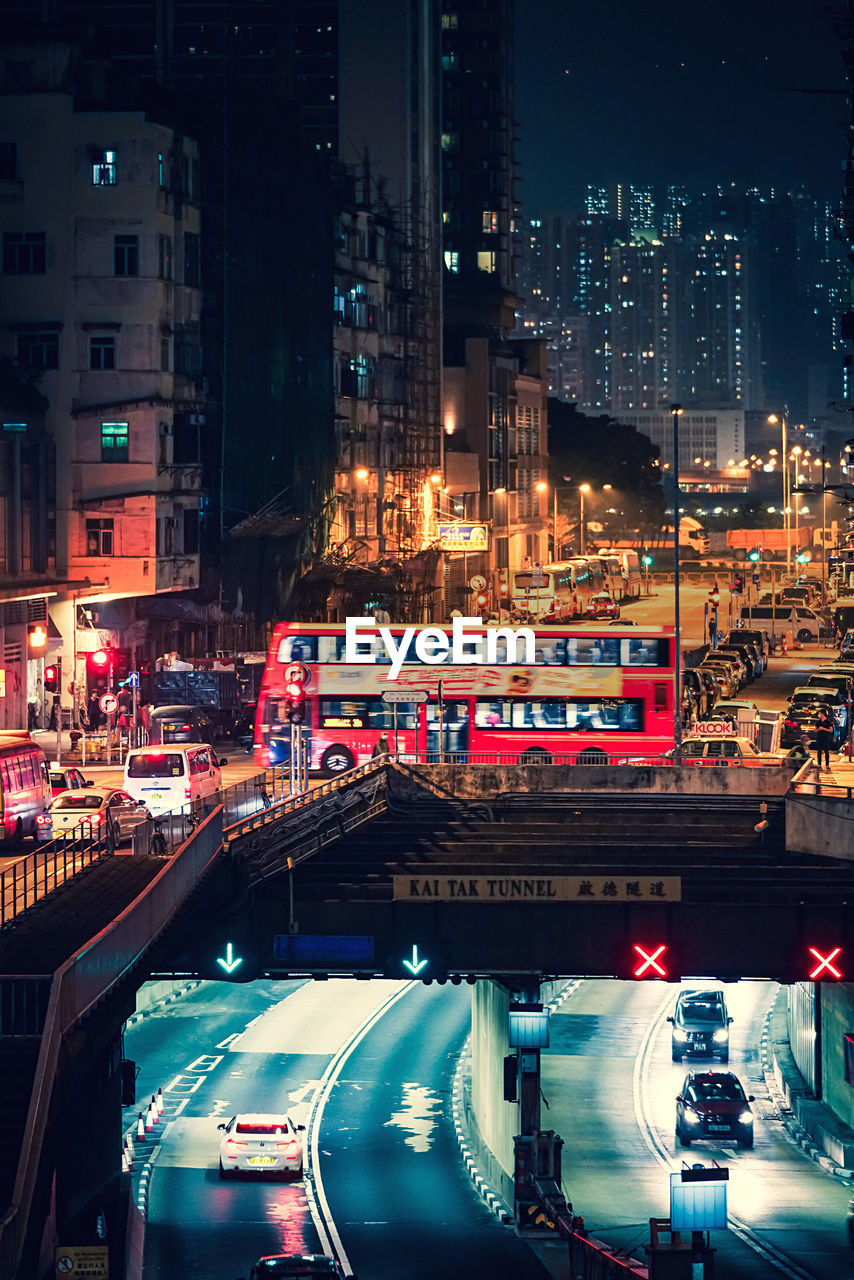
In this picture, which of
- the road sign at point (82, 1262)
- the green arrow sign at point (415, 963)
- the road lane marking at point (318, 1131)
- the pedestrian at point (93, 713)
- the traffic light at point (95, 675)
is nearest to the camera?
the road sign at point (82, 1262)

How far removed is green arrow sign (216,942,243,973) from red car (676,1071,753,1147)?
1811 cm

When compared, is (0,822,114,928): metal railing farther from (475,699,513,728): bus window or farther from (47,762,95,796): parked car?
(475,699,513,728): bus window

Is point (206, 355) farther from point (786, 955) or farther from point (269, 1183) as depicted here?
point (786, 955)

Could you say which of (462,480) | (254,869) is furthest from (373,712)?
(462,480)

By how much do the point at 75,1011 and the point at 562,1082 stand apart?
3817 centimetres

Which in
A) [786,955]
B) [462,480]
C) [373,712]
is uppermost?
[462,480]

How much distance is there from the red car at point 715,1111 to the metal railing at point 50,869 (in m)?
22.2

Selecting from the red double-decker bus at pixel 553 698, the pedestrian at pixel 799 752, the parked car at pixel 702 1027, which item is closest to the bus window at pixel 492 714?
the red double-decker bus at pixel 553 698

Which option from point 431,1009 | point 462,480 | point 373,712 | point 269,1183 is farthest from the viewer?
point 462,480

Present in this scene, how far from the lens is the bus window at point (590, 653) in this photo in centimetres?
6359

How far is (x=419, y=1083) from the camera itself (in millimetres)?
69312

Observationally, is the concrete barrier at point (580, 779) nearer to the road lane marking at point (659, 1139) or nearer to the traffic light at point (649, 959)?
the traffic light at point (649, 959)

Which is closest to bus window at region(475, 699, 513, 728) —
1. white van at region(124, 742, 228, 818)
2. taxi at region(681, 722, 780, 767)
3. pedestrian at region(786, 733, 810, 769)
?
taxi at region(681, 722, 780, 767)

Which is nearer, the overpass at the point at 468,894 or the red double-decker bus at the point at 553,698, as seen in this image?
the overpass at the point at 468,894
